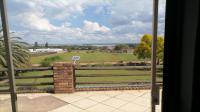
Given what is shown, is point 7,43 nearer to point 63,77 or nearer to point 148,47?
point 63,77

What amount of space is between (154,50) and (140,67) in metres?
3.07

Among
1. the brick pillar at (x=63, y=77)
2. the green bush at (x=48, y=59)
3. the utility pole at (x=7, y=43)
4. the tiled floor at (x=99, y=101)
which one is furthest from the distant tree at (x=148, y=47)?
the green bush at (x=48, y=59)

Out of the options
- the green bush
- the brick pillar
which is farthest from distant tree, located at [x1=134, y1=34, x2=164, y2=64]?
the green bush

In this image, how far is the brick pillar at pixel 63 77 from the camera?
4.43 meters

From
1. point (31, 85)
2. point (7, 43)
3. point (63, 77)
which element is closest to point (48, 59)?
point (31, 85)

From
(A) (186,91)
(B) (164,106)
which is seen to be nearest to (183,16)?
(A) (186,91)

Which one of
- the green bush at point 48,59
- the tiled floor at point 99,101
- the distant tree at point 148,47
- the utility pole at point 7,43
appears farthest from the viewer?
the green bush at point 48,59

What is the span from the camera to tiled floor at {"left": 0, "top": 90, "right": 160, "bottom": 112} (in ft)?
11.6

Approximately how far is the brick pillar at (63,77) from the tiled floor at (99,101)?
0.17 metres

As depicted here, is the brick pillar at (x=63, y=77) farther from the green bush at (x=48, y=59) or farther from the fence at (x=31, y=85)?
the green bush at (x=48, y=59)

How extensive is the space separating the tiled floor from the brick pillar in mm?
166

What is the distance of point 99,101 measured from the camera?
3.93 meters

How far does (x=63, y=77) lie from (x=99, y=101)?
1.04 m

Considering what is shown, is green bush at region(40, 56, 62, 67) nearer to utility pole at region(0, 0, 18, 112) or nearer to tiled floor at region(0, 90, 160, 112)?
tiled floor at region(0, 90, 160, 112)
